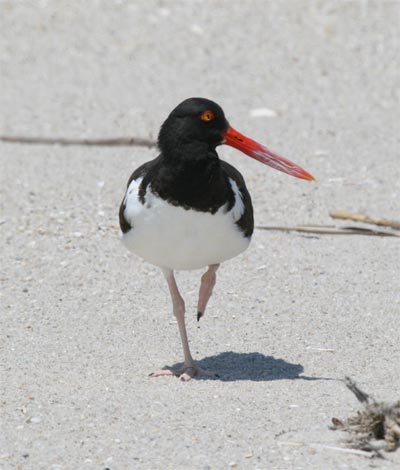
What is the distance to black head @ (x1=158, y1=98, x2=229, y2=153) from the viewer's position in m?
5.52

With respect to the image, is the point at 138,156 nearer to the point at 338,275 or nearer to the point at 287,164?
the point at 338,275

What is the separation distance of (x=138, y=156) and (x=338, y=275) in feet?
9.73

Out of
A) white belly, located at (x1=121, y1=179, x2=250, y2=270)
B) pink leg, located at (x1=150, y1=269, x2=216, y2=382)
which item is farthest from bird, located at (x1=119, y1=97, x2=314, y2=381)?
pink leg, located at (x1=150, y1=269, x2=216, y2=382)

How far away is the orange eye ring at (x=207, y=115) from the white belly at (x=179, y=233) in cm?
47

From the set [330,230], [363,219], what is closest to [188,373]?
[330,230]

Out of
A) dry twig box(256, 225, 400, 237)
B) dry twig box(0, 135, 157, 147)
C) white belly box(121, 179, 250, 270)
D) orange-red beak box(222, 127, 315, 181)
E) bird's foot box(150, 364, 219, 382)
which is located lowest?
dry twig box(0, 135, 157, 147)

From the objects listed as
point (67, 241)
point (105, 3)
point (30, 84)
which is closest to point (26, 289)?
point (67, 241)

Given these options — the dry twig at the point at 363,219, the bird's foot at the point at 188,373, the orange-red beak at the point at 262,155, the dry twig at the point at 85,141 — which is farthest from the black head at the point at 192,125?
the dry twig at the point at 85,141

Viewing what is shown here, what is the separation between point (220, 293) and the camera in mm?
6992

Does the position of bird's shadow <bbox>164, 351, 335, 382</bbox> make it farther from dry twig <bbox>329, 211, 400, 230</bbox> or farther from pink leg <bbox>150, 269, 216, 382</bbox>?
dry twig <bbox>329, 211, 400, 230</bbox>

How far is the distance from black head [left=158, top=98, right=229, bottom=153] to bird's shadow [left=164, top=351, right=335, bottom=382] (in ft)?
4.18

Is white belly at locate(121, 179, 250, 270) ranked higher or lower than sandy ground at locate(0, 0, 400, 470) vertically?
higher

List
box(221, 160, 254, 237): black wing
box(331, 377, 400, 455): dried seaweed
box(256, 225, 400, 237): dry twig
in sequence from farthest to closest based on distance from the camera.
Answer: box(256, 225, 400, 237): dry twig → box(221, 160, 254, 237): black wing → box(331, 377, 400, 455): dried seaweed

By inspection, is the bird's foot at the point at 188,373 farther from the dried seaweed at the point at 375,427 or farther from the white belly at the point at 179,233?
the dried seaweed at the point at 375,427
